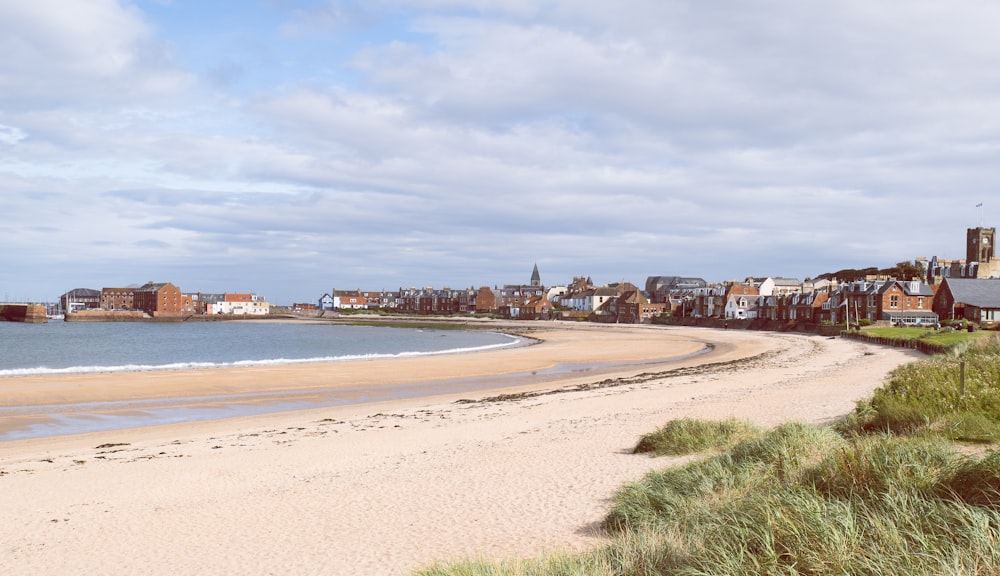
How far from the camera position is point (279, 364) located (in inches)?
1663

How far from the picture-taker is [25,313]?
144250mm

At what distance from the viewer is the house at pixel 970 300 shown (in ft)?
233

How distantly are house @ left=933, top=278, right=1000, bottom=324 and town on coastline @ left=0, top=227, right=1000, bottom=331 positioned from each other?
0.10m

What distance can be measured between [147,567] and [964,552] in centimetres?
761

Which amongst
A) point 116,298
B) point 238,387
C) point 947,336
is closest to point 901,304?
point 947,336

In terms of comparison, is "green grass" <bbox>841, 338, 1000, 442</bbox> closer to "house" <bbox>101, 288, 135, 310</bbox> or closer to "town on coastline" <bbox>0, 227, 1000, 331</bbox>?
"town on coastline" <bbox>0, 227, 1000, 331</bbox>

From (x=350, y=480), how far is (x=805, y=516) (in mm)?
7578

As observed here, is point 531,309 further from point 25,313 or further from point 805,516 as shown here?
point 805,516

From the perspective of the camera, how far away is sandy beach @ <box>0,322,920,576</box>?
788cm

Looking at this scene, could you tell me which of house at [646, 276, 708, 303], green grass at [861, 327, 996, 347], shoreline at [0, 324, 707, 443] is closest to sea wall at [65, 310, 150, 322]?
house at [646, 276, 708, 303]

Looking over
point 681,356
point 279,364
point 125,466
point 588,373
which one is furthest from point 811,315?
point 125,466

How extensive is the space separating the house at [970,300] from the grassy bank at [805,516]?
7410 centimetres

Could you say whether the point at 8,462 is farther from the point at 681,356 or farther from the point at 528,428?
the point at 681,356

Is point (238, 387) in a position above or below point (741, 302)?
below
